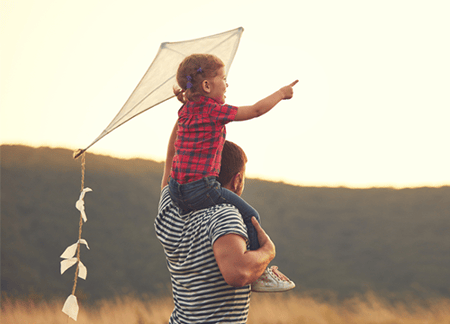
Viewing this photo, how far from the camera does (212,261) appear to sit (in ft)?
6.96

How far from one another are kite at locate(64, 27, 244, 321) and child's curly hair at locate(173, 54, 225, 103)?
69 centimetres

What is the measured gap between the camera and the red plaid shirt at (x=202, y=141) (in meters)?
2.34

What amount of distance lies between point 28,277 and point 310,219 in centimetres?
1684

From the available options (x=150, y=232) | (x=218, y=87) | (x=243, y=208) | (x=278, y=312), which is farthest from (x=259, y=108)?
(x=150, y=232)

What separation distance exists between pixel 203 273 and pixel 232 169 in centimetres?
72

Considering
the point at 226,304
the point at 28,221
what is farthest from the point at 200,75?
the point at 28,221

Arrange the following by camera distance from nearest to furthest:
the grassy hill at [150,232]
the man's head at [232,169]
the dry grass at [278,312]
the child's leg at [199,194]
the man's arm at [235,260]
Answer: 1. the man's arm at [235,260]
2. the child's leg at [199,194]
3. the man's head at [232,169]
4. the dry grass at [278,312]
5. the grassy hill at [150,232]

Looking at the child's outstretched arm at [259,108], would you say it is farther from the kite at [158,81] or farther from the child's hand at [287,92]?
the kite at [158,81]

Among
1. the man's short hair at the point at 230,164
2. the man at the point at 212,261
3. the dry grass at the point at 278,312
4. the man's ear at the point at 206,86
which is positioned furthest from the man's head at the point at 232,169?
the dry grass at the point at 278,312

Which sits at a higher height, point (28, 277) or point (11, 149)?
point (11, 149)

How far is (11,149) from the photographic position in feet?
75.5

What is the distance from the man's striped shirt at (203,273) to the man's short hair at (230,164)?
0.33 m

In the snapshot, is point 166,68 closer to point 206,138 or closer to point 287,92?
point 206,138

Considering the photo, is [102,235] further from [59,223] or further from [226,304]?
[226,304]
